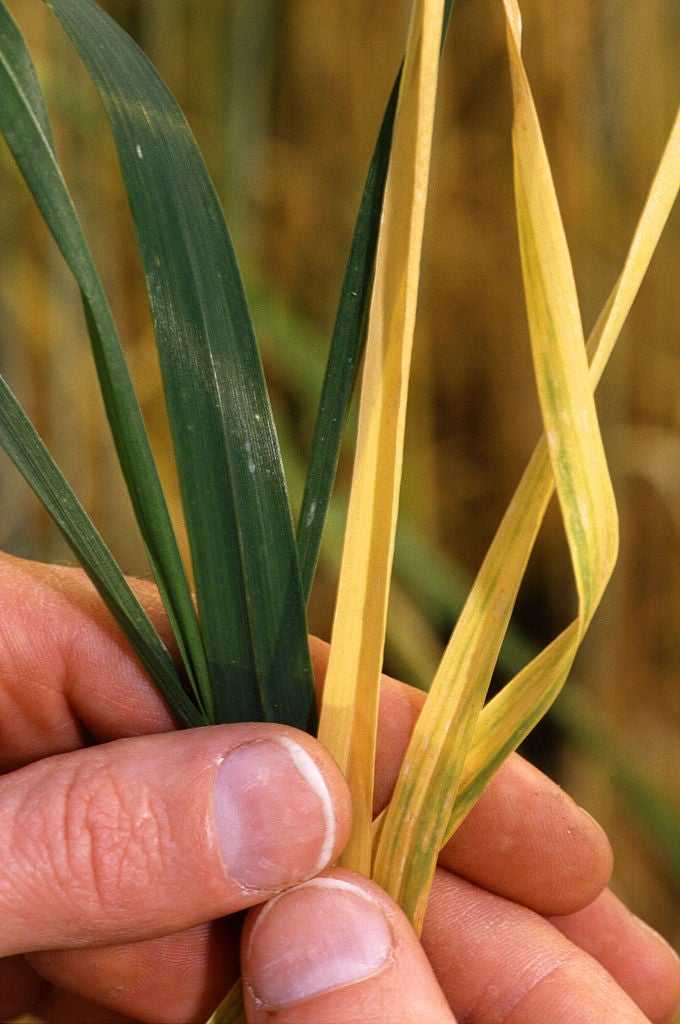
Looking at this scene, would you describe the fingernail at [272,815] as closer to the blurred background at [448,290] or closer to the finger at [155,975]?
the finger at [155,975]

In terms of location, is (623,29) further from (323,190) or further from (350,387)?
(350,387)

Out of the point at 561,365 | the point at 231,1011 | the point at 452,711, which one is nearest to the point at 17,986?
the point at 231,1011

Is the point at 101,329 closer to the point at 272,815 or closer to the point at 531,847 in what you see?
the point at 272,815

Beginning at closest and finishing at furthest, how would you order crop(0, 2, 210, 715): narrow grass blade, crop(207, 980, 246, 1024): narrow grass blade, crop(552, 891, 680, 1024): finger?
crop(0, 2, 210, 715): narrow grass blade
crop(207, 980, 246, 1024): narrow grass blade
crop(552, 891, 680, 1024): finger

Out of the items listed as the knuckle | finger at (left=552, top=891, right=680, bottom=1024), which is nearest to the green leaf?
the knuckle

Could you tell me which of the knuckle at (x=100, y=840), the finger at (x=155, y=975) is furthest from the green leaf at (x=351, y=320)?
the finger at (x=155, y=975)

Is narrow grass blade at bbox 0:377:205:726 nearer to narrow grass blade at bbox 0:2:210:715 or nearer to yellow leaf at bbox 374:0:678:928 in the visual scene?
narrow grass blade at bbox 0:2:210:715
